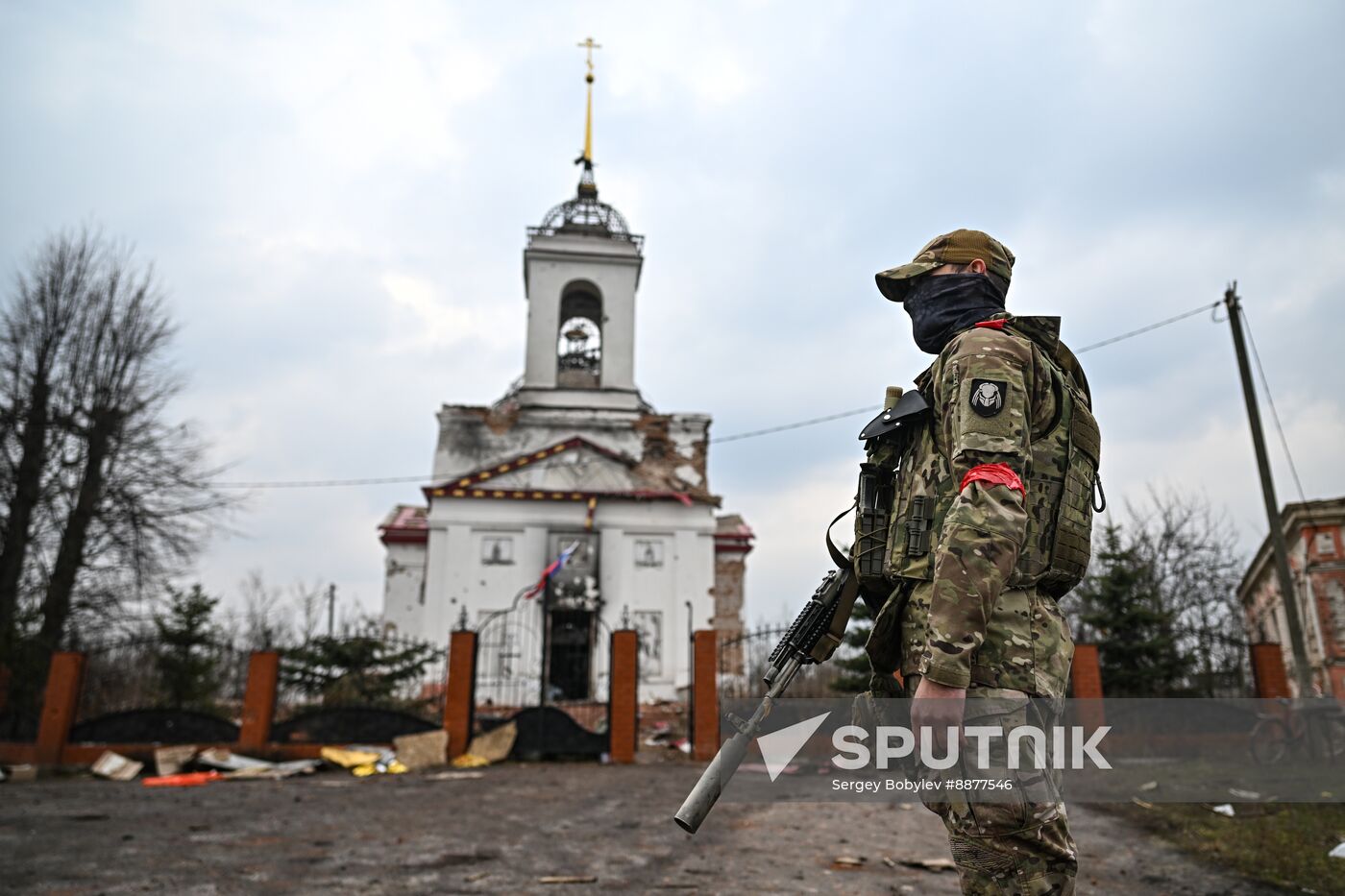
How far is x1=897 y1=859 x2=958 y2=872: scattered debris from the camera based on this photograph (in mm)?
5094

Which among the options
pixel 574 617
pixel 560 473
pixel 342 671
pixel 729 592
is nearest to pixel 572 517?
pixel 560 473

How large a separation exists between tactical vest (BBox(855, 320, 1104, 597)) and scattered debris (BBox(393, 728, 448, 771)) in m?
11.3

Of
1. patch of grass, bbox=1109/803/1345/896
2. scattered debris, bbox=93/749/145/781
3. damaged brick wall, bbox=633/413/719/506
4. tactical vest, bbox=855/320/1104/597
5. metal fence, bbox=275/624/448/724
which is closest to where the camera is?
tactical vest, bbox=855/320/1104/597

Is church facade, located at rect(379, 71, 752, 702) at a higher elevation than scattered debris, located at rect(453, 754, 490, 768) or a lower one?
higher

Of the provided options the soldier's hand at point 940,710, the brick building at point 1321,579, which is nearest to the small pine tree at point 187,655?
the soldier's hand at point 940,710

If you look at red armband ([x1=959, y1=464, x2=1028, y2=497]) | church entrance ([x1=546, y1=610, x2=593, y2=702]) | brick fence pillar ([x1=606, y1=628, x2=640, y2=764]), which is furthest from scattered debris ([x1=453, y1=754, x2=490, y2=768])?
red armband ([x1=959, y1=464, x2=1028, y2=497])

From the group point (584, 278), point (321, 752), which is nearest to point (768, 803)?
point (321, 752)

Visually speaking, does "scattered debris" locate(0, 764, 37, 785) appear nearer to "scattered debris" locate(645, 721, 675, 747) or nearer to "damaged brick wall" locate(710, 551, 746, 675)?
"scattered debris" locate(645, 721, 675, 747)

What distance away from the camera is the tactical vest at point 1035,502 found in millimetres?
2291

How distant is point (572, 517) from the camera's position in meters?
22.3

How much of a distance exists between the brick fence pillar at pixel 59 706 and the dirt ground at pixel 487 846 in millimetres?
3570

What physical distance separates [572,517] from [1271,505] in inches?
589

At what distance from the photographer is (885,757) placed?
246 cm

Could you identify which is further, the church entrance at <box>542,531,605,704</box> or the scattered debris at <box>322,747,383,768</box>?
the church entrance at <box>542,531,605,704</box>
